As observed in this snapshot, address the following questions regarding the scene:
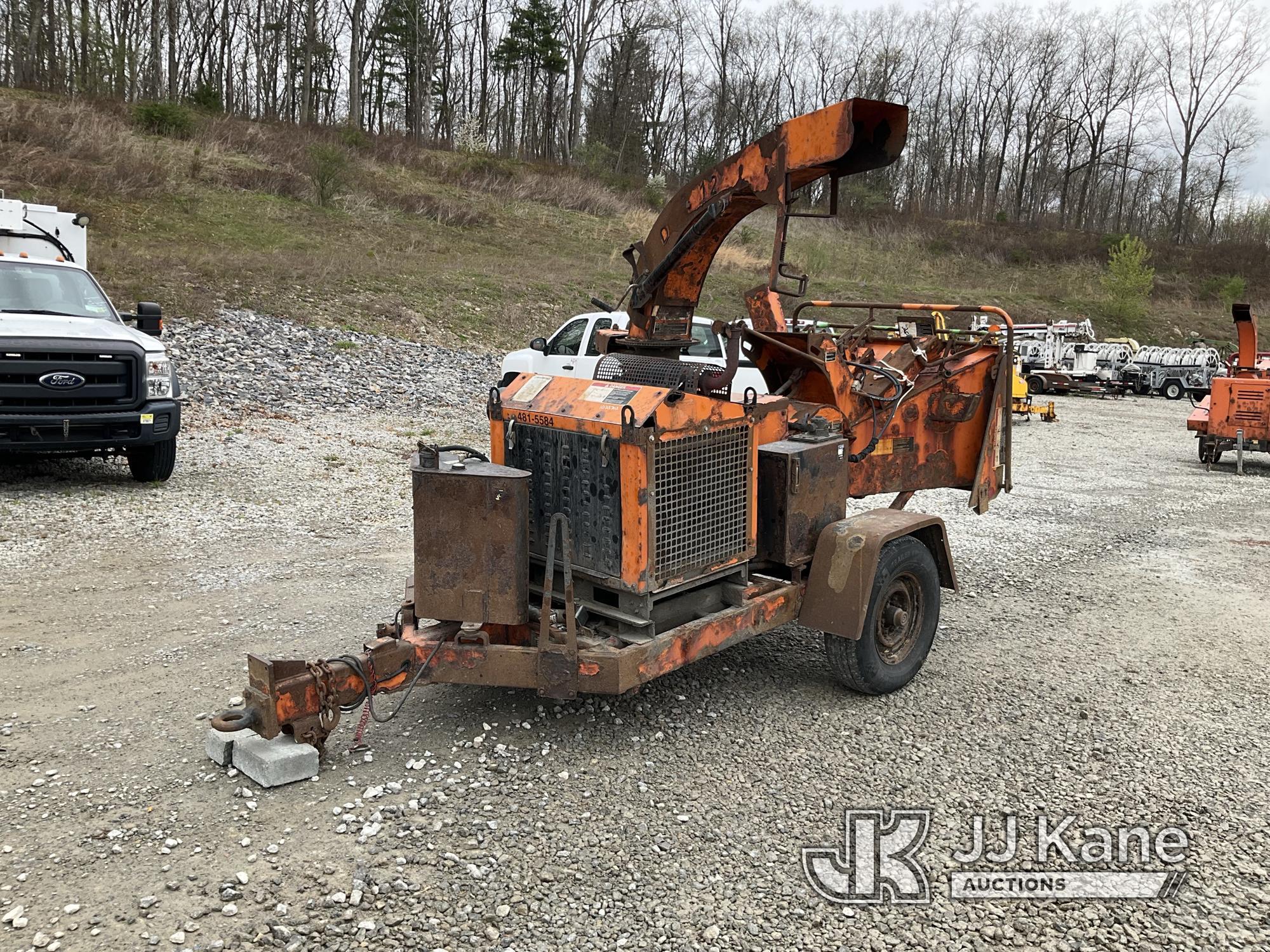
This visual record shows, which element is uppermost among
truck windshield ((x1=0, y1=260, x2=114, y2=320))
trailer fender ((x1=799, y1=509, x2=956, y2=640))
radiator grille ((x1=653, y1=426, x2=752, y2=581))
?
truck windshield ((x1=0, y1=260, x2=114, y2=320))

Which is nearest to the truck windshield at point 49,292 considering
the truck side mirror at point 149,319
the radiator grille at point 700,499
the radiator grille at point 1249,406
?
the truck side mirror at point 149,319

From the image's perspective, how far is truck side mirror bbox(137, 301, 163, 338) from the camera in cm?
1012

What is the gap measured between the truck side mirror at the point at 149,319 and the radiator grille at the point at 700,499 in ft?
25.5

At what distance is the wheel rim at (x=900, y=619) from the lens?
5312 millimetres

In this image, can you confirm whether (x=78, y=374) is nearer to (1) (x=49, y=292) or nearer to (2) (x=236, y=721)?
(1) (x=49, y=292)

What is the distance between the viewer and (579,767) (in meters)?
4.29

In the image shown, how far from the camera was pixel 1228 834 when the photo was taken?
155 inches

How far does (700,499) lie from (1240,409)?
1295 cm


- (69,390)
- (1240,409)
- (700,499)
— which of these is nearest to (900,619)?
(700,499)

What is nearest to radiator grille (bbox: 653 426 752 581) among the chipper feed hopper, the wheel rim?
the chipper feed hopper

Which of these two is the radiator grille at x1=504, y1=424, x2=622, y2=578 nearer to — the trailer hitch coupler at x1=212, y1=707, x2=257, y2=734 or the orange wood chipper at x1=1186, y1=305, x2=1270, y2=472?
the trailer hitch coupler at x1=212, y1=707, x2=257, y2=734

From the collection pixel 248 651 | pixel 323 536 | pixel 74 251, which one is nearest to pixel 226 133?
pixel 74 251

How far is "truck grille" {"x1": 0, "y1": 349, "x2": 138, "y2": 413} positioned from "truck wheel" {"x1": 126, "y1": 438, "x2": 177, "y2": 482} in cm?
59

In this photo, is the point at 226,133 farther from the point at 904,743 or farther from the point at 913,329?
the point at 904,743
